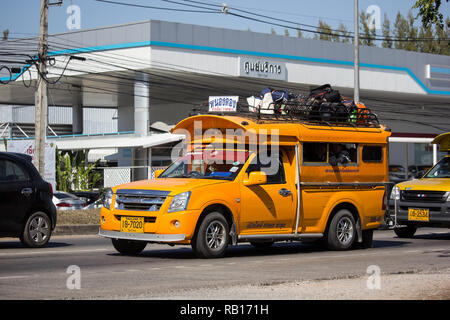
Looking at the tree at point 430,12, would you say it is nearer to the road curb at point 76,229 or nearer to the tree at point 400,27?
the road curb at point 76,229

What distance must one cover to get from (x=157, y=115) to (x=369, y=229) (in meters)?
42.1

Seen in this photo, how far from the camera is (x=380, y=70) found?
2082 inches

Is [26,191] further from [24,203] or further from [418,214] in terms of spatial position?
[418,214]

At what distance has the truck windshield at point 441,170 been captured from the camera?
63.7 feet

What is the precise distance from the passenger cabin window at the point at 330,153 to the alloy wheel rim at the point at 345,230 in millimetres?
1102

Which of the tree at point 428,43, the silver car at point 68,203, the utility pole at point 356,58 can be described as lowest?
the silver car at point 68,203

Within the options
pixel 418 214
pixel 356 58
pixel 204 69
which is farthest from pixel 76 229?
pixel 204 69

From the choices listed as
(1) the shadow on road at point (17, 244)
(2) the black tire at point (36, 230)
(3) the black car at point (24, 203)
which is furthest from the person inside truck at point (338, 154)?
(1) the shadow on road at point (17, 244)

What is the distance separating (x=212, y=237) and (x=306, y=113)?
3671mm

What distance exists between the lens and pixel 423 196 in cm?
1831

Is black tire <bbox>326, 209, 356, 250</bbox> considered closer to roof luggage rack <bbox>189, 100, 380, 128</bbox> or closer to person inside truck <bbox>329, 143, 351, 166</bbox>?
person inside truck <bbox>329, 143, 351, 166</bbox>

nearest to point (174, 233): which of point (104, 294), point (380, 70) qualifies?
point (104, 294)

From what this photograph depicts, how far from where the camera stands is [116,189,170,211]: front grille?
12347 millimetres
